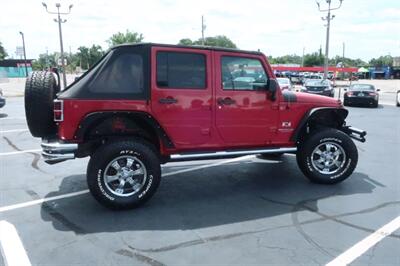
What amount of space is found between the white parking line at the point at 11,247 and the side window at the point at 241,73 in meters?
3.10

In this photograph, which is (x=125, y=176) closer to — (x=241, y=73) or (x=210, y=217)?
(x=210, y=217)

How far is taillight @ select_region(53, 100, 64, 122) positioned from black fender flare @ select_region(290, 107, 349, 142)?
328 cm

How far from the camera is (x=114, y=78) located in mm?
4660

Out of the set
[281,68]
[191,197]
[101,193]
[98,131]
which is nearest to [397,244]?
[191,197]

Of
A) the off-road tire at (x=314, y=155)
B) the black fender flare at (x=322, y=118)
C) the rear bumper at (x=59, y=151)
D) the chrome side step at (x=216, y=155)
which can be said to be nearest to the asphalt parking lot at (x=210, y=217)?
the off-road tire at (x=314, y=155)

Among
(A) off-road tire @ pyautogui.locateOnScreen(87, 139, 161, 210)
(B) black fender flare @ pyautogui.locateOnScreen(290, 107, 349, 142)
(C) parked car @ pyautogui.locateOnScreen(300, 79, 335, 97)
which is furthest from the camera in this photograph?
(C) parked car @ pyautogui.locateOnScreen(300, 79, 335, 97)

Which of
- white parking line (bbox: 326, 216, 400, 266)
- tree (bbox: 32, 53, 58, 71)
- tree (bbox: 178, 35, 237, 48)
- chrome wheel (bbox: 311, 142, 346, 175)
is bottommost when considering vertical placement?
white parking line (bbox: 326, 216, 400, 266)

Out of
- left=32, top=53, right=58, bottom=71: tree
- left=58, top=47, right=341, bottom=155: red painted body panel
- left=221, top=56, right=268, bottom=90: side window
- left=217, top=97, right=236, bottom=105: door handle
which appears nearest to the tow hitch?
left=58, top=47, right=341, bottom=155: red painted body panel

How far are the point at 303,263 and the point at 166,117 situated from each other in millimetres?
2440

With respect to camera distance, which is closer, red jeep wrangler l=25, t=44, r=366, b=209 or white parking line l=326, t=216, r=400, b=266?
white parking line l=326, t=216, r=400, b=266

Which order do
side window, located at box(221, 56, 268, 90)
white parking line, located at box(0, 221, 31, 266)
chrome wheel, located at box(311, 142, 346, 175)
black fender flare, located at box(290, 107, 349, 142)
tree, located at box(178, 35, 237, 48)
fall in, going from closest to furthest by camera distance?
white parking line, located at box(0, 221, 31, 266)
side window, located at box(221, 56, 268, 90)
black fender flare, located at box(290, 107, 349, 142)
chrome wheel, located at box(311, 142, 346, 175)
tree, located at box(178, 35, 237, 48)

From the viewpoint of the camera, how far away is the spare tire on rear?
4.66 meters

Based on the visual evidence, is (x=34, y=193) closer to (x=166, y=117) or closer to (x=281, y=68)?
(x=166, y=117)

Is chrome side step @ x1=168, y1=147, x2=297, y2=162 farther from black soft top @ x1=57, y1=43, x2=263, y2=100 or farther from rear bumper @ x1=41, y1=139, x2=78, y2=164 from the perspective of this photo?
rear bumper @ x1=41, y1=139, x2=78, y2=164
